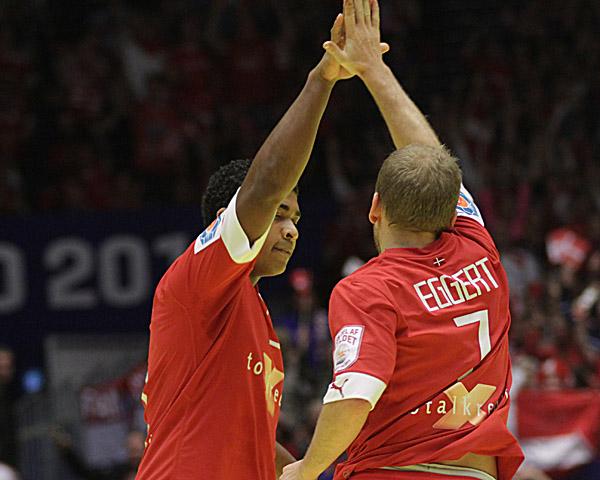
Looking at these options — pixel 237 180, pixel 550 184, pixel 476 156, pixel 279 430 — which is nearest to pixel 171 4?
pixel 476 156

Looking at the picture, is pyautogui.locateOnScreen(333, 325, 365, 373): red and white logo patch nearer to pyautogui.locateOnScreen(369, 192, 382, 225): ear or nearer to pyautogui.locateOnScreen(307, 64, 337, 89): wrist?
pyautogui.locateOnScreen(369, 192, 382, 225): ear

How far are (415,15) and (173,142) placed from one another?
4028 mm

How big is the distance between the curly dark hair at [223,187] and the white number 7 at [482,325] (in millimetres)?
890

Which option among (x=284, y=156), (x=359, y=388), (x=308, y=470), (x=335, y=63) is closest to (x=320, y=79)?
(x=335, y=63)

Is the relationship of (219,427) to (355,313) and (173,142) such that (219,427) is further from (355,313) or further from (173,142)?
(173,142)

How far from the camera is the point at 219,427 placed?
3615 millimetres

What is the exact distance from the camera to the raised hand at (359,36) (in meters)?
3.56

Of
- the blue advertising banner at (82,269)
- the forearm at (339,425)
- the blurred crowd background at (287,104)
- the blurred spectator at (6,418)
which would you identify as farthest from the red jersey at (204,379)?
the blue advertising banner at (82,269)

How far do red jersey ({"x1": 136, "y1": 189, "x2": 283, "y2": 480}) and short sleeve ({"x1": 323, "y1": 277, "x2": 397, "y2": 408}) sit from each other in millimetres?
365

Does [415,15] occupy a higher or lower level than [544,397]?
higher

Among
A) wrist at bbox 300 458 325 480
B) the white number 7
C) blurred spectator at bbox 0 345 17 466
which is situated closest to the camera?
wrist at bbox 300 458 325 480

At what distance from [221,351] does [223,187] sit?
559 millimetres

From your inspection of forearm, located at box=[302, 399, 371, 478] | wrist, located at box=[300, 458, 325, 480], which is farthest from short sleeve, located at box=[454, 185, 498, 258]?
wrist, located at box=[300, 458, 325, 480]

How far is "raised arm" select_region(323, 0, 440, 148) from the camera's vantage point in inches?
141
